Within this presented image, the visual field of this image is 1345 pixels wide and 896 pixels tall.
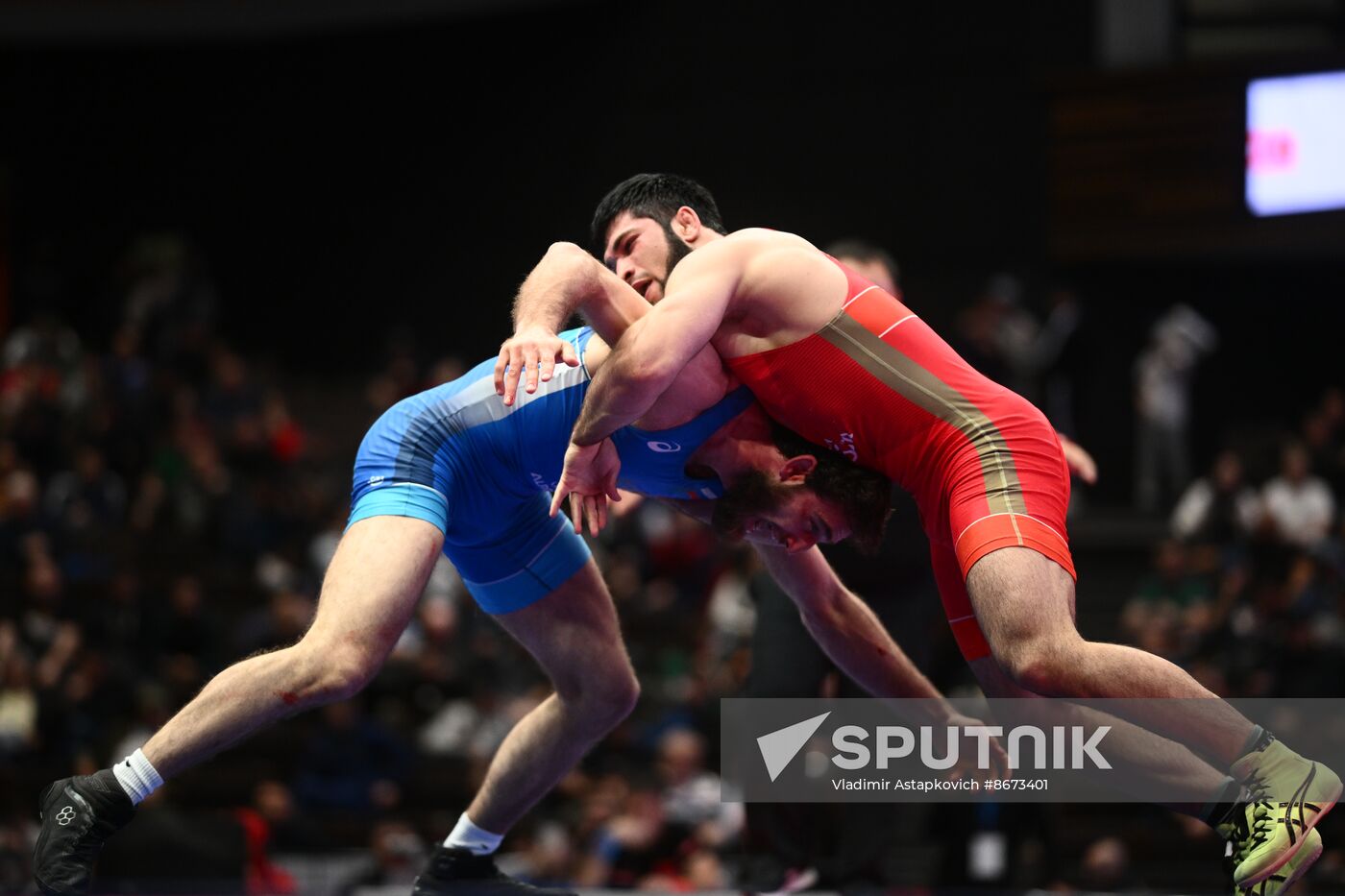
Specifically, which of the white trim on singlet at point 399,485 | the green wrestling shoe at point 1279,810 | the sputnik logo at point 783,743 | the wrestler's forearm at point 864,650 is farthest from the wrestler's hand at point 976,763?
the white trim on singlet at point 399,485

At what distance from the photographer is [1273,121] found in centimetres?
→ 1353

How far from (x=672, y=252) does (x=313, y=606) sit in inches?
306

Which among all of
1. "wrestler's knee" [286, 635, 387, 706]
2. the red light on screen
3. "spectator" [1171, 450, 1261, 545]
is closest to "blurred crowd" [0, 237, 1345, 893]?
"spectator" [1171, 450, 1261, 545]

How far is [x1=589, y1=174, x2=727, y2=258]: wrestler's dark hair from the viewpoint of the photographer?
13.3 ft

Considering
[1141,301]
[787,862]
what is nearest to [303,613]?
[787,862]

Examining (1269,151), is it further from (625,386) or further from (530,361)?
(530,361)

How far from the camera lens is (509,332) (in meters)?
16.1

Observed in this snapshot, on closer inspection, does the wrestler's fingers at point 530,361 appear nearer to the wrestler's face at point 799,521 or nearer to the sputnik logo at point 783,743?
the wrestler's face at point 799,521

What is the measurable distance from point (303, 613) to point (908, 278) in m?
7.74

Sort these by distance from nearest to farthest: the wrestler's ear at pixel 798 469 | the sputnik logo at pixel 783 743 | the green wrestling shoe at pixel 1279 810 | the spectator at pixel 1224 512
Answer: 1. the green wrestling shoe at pixel 1279 810
2. the wrestler's ear at pixel 798 469
3. the sputnik logo at pixel 783 743
4. the spectator at pixel 1224 512

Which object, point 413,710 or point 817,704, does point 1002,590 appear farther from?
point 413,710

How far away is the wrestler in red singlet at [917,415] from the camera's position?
3604 mm

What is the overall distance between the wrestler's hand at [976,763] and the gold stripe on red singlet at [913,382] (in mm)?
884

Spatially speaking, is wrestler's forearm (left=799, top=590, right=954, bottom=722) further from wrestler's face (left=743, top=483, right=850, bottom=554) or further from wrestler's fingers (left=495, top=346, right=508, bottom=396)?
Answer: wrestler's fingers (left=495, top=346, right=508, bottom=396)
